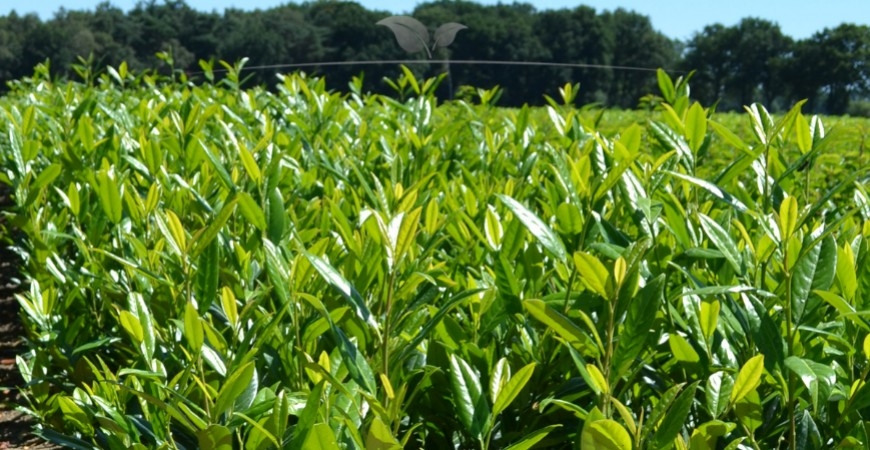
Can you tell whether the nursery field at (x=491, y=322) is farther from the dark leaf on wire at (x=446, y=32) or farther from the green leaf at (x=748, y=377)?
the dark leaf on wire at (x=446, y=32)

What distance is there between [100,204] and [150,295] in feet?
1.57

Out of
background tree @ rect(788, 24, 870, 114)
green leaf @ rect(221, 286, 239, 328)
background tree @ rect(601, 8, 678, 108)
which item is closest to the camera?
green leaf @ rect(221, 286, 239, 328)

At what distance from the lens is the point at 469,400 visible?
1.40 meters

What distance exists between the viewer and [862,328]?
1.45m

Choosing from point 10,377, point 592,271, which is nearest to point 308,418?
point 592,271

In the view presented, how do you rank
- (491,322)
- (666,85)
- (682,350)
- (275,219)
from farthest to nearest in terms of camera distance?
(666,85) < (275,219) < (491,322) < (682,350)

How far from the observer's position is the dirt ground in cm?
329

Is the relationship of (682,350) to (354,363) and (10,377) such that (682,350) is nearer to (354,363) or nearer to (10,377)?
(354,363)

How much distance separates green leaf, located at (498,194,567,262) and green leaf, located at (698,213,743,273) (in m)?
0.23

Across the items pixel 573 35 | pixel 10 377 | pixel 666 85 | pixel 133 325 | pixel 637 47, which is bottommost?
pixel 10 377

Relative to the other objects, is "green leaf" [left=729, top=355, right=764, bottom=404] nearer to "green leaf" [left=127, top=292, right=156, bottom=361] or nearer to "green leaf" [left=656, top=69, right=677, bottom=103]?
"green leaf" [left=127, top=292, right=156, bottom=361]

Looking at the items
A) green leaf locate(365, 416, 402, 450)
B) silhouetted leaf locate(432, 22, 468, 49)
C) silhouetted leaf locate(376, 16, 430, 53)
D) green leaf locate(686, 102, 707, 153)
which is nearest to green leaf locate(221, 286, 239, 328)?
green leaf locate(365, 416, 402, 450)

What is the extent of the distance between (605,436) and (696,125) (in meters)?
1.17

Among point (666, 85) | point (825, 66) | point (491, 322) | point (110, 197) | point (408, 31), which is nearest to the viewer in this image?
point (491, 322)
